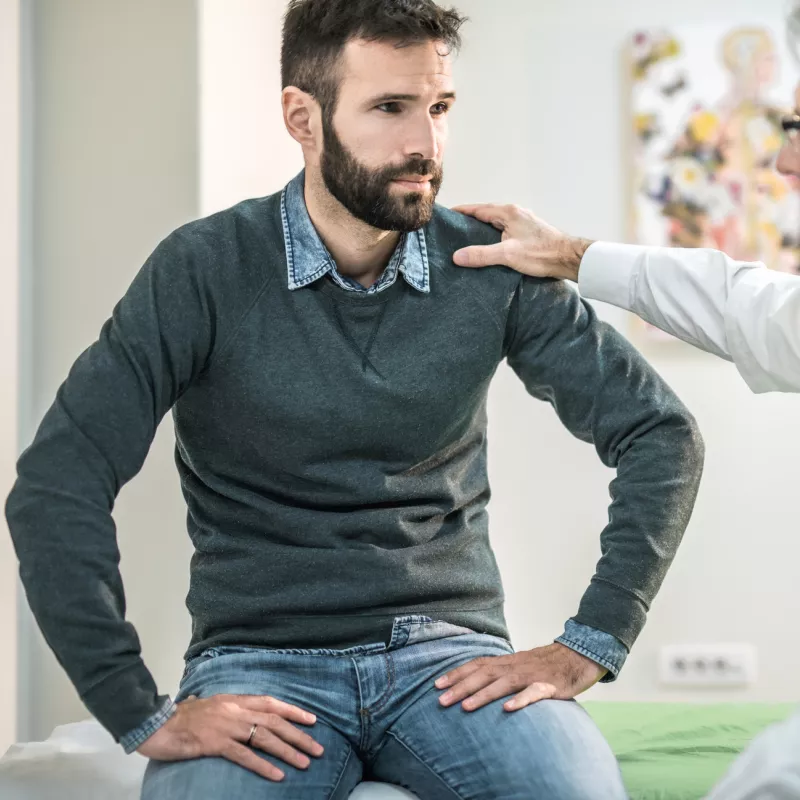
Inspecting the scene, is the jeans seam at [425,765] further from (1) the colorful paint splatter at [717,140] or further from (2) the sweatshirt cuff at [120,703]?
(1) the colorful paint splatter at [717,140]

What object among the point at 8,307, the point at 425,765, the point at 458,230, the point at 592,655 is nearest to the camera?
the point at 425,765

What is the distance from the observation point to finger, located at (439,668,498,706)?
139cm

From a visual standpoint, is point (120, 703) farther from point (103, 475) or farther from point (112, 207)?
point (112, 207)

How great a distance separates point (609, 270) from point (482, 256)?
0.66ft

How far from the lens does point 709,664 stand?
2.77m

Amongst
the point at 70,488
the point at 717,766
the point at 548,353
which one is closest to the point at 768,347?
the point at 548,353

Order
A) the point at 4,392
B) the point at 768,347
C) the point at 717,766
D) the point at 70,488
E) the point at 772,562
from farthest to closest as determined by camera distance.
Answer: the point at 772,562
the point at 4,392
the point at 717,766
the point at 768,347
the point at 70,488

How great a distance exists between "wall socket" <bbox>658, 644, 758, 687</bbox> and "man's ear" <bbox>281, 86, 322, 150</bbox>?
5.85 ft

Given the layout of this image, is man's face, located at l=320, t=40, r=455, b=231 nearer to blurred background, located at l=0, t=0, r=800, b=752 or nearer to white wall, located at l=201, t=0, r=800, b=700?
blurred background, located at l=0, t=0, r=800, b=752

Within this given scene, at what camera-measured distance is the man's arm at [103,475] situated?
129 centimetres

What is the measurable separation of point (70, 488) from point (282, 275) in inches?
17.1

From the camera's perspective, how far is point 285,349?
1.50m

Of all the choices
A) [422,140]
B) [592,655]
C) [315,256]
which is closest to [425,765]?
[592,655]

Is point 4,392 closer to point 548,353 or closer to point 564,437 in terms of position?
point 548,353
